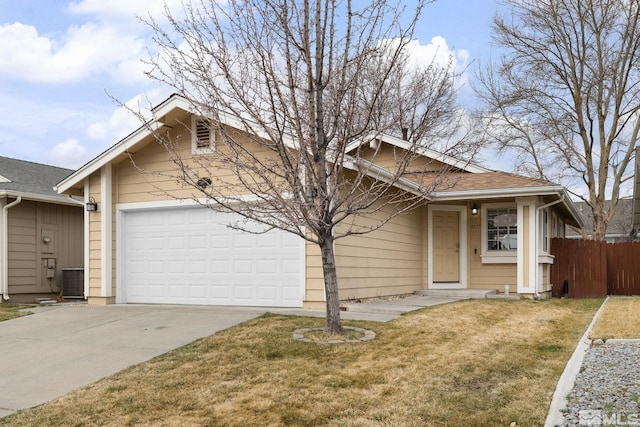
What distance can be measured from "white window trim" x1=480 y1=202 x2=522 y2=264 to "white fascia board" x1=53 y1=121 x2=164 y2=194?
25.6 ft

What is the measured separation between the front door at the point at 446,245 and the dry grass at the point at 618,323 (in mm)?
3847

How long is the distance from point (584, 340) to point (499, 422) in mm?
3565

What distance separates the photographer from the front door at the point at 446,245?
14.8 m

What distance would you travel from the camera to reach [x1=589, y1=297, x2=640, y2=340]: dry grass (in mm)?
8016

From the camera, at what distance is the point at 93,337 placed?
8836 millimetres

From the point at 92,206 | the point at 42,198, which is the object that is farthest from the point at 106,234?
the point at 42,198

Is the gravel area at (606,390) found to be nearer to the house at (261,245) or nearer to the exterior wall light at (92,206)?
the house at (261,245)

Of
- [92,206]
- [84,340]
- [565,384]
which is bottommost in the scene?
[84,340]

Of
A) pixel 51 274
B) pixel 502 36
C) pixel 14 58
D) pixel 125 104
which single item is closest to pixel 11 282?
pixel 51 274

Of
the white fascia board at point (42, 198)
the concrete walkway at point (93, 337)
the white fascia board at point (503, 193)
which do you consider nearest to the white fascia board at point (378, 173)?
the white fascia board at point (503, 193)

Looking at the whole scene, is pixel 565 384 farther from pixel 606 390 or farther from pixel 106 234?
pixel 106 234

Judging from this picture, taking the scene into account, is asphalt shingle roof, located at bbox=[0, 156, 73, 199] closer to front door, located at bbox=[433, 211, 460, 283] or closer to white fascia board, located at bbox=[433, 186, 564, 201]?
front door, located at bbox=[433, 211, 460, 283]

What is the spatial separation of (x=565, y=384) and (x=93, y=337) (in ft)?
21.4

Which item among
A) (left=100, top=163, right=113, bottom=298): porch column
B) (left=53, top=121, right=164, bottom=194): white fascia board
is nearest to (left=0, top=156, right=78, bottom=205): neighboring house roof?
(left=53, top=121, right=164, bottom=194): white fascia board
